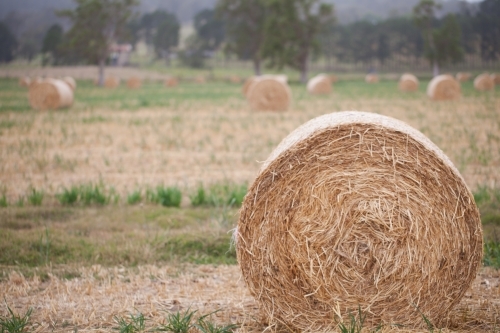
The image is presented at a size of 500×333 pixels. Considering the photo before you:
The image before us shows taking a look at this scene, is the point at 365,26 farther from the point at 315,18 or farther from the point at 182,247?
the point at 182,247

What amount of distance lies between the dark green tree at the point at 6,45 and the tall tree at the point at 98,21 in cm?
3234

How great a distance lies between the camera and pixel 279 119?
702 inches

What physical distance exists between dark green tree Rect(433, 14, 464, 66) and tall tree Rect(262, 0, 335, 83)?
13.9m

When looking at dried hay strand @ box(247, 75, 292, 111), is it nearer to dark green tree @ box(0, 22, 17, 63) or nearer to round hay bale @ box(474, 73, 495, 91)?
round hay bale @ box(474, 73, 495, 91)

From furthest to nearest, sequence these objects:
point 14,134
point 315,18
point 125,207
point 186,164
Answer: point 315,18
point 14,134
point 186,164
point 125,207

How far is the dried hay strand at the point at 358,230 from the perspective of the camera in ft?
13.3

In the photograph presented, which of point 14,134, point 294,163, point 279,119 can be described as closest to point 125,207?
point 294,163

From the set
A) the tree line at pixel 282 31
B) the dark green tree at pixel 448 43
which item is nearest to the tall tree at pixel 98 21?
the tree line at pixel 282 31

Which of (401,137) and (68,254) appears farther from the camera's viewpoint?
(68,254)

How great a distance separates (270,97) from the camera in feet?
70.7

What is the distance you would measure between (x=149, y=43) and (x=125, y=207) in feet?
437

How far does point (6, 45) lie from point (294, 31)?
5665 centimetres

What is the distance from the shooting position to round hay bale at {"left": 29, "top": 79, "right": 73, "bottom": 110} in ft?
73.6

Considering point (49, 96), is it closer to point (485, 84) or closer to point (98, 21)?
point (485, 84)
